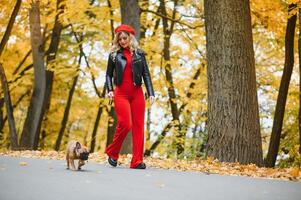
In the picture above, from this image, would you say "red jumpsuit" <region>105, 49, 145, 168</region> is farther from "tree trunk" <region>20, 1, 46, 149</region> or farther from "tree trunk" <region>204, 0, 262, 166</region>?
"tree trunk" <region>20, 1, 46, 149</region>

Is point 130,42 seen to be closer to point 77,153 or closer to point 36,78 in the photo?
point 77,153

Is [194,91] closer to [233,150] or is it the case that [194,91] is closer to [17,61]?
[17,61]

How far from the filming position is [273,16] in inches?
584

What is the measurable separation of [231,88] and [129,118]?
267 cm

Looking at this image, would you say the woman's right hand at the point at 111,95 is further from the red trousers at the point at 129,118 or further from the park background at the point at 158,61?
the park background at the point at 158,61

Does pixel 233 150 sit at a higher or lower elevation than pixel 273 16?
lower

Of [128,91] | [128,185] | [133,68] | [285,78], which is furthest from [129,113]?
[285,78]

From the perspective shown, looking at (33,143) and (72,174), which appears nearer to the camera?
(72,174)

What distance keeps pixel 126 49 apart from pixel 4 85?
10.3 metres

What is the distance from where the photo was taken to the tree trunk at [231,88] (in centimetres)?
1012

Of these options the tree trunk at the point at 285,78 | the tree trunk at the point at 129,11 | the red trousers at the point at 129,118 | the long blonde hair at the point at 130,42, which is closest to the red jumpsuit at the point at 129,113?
the red trousers at the point at 129,118

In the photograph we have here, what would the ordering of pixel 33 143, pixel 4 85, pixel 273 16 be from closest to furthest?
pixel 273 16 → pixel 4 85 → pixel 33 143

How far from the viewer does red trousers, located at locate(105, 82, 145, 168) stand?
8.41m

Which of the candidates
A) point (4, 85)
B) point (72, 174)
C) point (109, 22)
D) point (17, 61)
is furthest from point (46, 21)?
point (72, 174)
